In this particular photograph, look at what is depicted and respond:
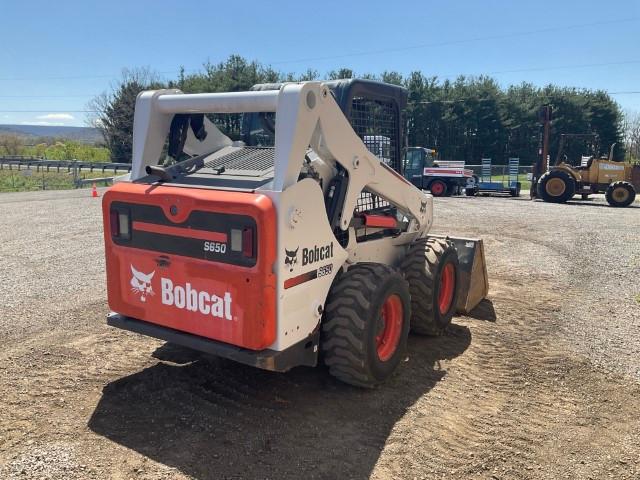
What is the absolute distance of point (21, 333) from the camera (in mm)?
5344

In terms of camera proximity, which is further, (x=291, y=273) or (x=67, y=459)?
(x=291, y=273)

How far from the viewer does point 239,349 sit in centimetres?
353

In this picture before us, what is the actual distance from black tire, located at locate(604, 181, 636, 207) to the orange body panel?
20.2 meters

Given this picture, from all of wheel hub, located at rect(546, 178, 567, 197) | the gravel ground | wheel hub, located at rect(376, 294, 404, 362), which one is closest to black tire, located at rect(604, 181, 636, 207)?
wheel hub, located at rect(546, 178, 567, 197)

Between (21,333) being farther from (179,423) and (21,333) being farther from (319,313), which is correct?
(319,313)

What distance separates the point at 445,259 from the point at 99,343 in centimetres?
339

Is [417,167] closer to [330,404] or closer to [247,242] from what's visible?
[330,404]

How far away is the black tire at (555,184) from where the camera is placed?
20.3 m

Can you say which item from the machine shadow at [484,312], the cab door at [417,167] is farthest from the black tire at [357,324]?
the cab door at [417,167]

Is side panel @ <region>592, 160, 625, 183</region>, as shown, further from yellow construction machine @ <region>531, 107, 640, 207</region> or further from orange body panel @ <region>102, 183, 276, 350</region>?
orange body panel @ <region>102, 183, 276, 350</region>

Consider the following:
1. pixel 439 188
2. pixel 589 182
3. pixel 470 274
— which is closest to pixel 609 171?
pixel 589 182

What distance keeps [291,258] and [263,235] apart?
279 millimetres

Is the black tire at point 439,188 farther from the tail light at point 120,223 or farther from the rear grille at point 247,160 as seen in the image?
A: the tail light at point 120,223

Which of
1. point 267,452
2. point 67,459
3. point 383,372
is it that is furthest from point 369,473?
point 67,459
